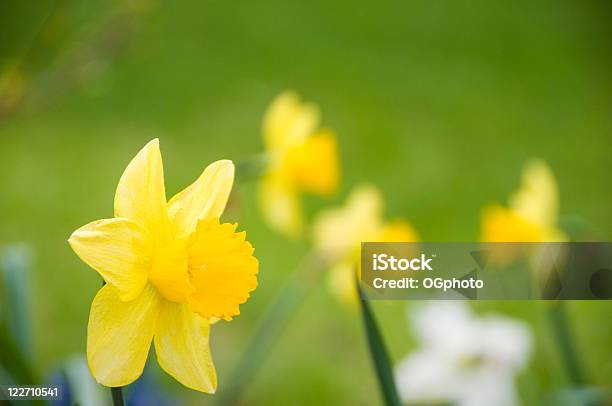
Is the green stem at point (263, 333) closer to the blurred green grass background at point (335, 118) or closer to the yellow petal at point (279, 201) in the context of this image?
the yellow petal at point (279, 201)

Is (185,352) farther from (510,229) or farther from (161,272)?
(510,229)

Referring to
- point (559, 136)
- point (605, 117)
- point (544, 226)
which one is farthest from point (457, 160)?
point (544, 226)

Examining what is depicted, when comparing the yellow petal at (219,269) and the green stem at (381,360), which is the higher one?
the yellow petal at (219,269)

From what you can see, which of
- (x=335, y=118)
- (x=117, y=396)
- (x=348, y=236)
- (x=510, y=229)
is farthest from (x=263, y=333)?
(x=335, y=118)

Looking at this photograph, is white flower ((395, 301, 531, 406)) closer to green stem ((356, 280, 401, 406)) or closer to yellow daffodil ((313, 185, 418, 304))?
yellow daffodil ((313, 185, 418, 304))

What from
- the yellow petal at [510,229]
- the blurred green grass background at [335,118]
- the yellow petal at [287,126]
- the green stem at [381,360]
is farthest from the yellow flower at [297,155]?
the blurred green grass background at [335,118]

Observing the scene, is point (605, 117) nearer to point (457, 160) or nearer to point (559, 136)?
point (559, 136)
